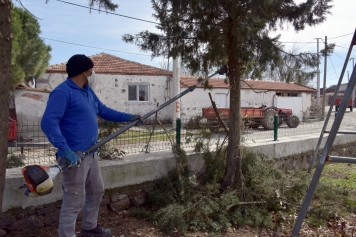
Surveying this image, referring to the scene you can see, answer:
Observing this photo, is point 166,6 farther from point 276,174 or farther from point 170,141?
point 276,174

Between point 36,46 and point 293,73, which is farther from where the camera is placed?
point 36,46

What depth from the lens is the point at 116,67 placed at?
18.6m

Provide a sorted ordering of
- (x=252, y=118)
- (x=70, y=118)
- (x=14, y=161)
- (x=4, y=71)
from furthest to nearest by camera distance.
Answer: (x=252, y=118) < (x=14, y=161) < (x=70, y=118) < (x=4, y=71)

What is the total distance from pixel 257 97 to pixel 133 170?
62.9 ft

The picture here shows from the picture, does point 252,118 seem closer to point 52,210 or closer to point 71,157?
point 52,210

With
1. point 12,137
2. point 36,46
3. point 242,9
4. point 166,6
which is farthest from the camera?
point 36,46

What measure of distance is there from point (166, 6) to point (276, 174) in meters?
3.21

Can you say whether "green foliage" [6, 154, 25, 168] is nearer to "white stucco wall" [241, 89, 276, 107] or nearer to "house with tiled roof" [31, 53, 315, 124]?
"house with tiled roof" [31, 53, 315, 124]

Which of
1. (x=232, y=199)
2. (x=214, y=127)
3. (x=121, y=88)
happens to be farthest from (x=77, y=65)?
(x=121, y=88)

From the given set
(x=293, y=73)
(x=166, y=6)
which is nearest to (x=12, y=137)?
(x=166, y=6)

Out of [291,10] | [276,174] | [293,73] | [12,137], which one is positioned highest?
[291,10]

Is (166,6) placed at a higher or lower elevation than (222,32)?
higher

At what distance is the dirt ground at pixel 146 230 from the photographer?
3717mm

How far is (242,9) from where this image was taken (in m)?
4.17
